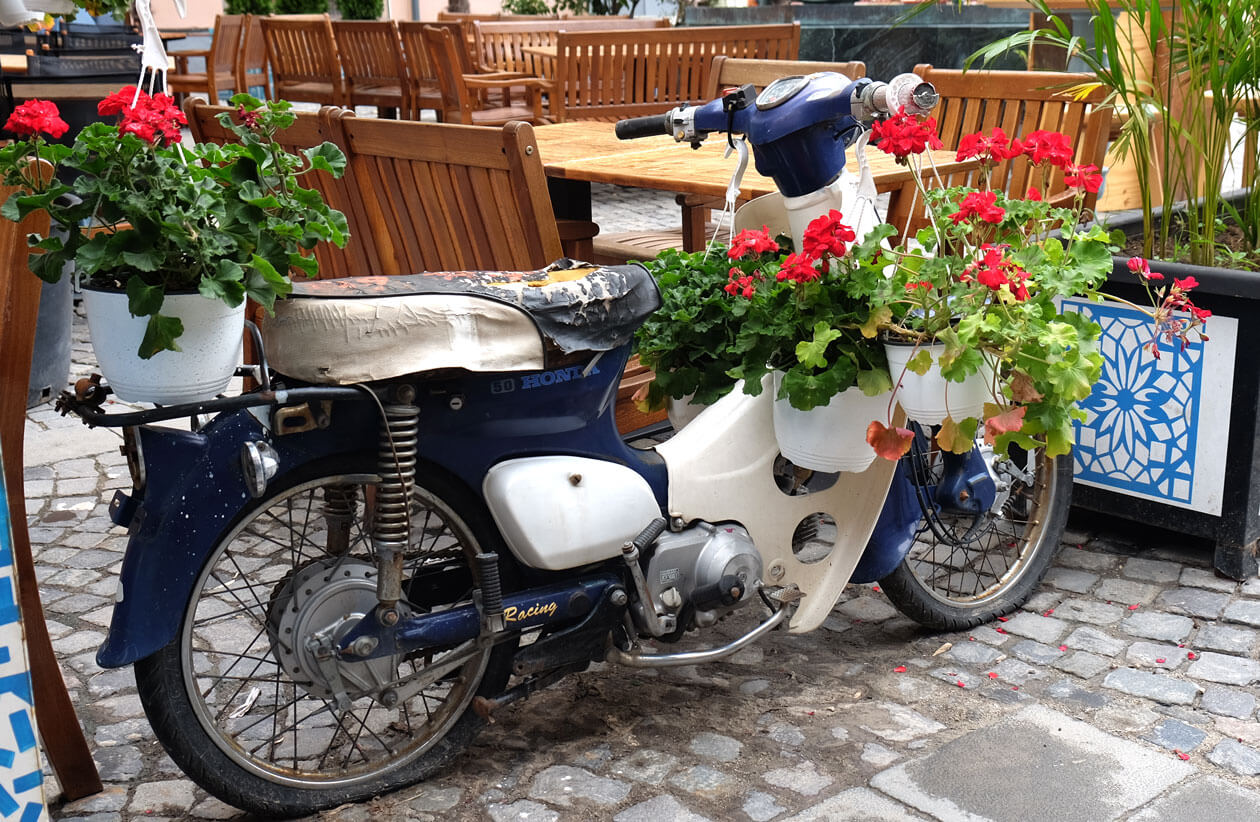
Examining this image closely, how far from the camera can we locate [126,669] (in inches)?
129

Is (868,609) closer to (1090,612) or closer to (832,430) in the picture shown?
(1090,612)

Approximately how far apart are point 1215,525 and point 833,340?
1.69m

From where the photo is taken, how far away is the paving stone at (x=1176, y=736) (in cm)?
285

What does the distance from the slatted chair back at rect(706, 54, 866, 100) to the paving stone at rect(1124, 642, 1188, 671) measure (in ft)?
7.80

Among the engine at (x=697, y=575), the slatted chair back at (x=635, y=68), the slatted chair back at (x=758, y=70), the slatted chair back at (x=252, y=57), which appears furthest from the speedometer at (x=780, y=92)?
the slatted chair back at (x=252, y=57)

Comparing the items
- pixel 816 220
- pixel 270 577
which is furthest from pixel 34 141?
pixel 270 577

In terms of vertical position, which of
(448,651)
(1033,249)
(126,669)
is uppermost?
(1033,249)

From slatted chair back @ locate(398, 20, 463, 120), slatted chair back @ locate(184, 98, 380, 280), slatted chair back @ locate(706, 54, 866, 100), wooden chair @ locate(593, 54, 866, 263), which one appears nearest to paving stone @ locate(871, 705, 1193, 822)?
slatted chair back @ locate(184, 98, 380, 280)

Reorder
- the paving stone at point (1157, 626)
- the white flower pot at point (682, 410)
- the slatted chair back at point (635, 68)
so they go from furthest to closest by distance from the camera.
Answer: the slatted chair back at point (635, 68), the paving stone at point (1157, 626), the white flower pot at point (682, 410)

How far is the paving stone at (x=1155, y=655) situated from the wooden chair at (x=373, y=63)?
723cm

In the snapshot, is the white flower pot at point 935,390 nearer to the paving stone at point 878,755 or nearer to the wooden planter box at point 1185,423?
the paving stone at point 878,755

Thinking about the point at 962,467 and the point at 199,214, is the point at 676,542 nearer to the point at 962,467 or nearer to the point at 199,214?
the point at 962,467

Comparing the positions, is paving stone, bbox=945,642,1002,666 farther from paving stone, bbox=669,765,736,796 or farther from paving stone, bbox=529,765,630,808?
paving stone, bbox=529,765,630,808

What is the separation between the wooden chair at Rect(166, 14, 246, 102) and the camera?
1045 cm
